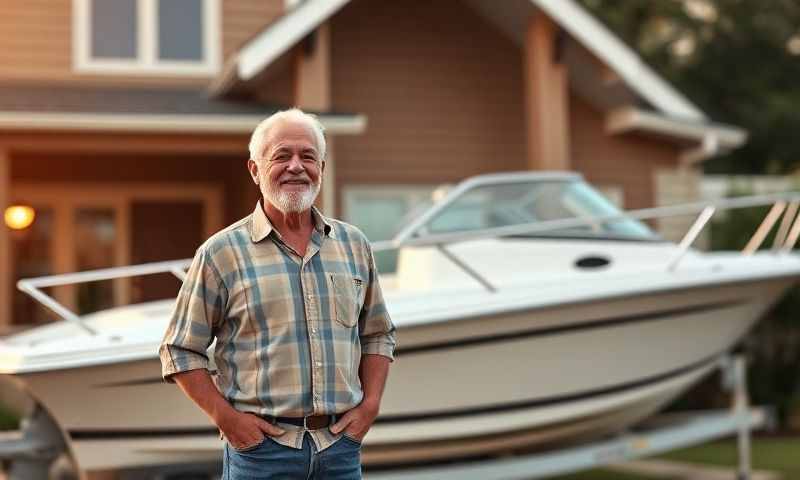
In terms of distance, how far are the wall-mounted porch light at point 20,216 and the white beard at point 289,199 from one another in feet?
24.9

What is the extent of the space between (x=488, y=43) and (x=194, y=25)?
2.93 m

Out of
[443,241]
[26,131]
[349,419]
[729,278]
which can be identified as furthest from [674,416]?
[26,131]

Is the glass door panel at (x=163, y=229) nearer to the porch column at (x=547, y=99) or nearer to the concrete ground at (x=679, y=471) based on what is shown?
the porch column at (x=547, y=99)

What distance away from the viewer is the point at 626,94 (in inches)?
390

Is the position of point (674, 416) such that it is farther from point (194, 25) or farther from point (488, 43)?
point (194, 25)

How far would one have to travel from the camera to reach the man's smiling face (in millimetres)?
2732

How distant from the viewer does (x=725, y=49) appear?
995 inches

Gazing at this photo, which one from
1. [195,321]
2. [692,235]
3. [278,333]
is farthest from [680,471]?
[195,321]

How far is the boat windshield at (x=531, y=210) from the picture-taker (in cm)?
628

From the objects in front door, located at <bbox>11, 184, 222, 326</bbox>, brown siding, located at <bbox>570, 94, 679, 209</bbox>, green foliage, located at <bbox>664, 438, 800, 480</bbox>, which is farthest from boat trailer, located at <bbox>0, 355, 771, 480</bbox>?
front door, located at <bbox>11, 184, 222, 326</bbox>

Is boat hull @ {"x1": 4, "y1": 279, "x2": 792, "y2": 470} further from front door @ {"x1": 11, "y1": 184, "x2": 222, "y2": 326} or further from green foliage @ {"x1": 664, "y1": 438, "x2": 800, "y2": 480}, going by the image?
front door @ {"x1": 11, "y1": 184, "x2": 222, "y2": 326}

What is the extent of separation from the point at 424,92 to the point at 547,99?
56.7 inches

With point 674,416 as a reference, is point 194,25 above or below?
above

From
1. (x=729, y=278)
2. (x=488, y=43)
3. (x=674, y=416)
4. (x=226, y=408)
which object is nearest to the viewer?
(x=226, y=408)
